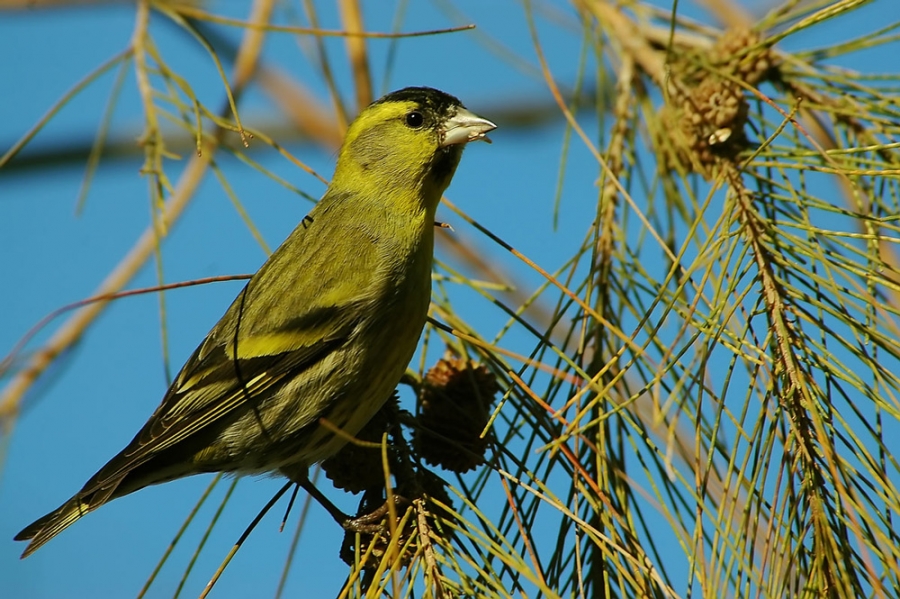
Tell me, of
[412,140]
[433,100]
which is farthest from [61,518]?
[433,100]

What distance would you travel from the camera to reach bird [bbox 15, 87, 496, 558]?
8.06ft

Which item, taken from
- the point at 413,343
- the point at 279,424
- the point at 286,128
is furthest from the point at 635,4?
the point at 286,128

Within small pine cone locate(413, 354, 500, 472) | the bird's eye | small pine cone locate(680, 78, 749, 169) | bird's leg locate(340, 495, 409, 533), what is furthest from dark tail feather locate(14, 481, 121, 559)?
small pine cone locate(680, 78, 749, 169)

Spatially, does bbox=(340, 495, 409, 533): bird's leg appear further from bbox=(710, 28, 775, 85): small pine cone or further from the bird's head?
bbox=(710, 28, 775, 85): small pine cone

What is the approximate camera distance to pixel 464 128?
8.91 ft

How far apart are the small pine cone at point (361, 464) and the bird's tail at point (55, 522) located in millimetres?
669

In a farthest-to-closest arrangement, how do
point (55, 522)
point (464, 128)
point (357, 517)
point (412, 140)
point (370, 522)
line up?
point (412, 140)
point (464, 128)
point (55, 522)
point (357, 517)
point (370, 522)

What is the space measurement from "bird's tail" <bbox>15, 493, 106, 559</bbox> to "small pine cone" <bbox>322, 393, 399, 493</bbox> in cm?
67

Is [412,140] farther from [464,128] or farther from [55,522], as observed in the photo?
[55,522]

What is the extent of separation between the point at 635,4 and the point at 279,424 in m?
1.49

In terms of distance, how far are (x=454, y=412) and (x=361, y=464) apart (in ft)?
0.85

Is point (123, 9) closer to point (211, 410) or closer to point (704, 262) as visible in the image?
point (211, 410)

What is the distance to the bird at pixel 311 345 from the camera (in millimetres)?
2457

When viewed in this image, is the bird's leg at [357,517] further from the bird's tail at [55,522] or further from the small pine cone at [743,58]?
the small pine cone at [743,58]
